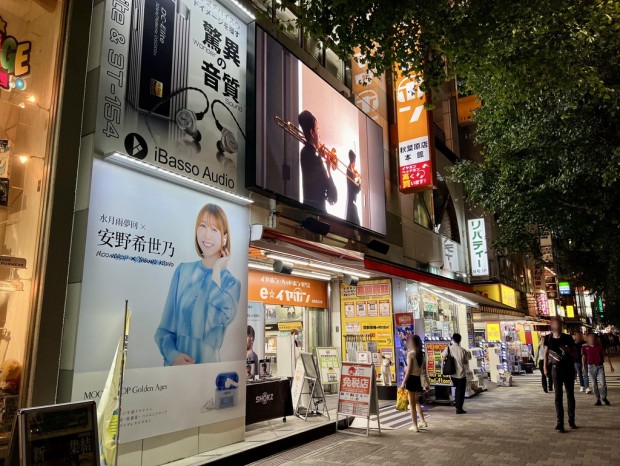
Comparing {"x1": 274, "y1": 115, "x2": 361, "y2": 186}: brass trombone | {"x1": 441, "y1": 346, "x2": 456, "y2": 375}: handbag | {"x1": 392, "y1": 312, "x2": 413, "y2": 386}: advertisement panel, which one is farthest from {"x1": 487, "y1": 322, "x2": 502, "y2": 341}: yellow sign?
{"x1": 274, "y1": 115, "x2": 361, "y2": 186}: brass trombone

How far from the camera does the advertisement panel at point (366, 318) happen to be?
44.7ft

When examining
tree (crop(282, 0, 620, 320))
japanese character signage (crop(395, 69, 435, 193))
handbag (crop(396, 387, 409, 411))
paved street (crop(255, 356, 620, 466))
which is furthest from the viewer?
japanese character signage (crop(395, 69, 435, 193))

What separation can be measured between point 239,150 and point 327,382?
6.28 metres

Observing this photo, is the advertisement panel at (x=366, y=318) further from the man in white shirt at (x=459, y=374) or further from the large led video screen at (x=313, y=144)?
the man in white shirt at (x=459, y=374)

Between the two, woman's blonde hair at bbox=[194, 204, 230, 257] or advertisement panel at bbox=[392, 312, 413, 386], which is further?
advertisement panel at bbox=[392, 312, 413, 386]

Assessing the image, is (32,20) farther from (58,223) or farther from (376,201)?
(376,201)

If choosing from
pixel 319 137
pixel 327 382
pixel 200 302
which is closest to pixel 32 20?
pixel 200 302

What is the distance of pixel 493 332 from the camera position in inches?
852

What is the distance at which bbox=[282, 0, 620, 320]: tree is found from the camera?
6.71 m

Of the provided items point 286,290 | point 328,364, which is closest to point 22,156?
point 286,290

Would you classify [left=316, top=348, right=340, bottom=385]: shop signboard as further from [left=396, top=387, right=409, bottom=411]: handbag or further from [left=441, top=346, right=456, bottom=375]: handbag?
[left=441, top=346, right=456, bottom=375]: handbag

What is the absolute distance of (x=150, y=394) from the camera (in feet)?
19.7

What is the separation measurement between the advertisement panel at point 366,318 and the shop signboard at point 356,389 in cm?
485

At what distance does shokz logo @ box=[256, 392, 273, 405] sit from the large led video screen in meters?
3.92
